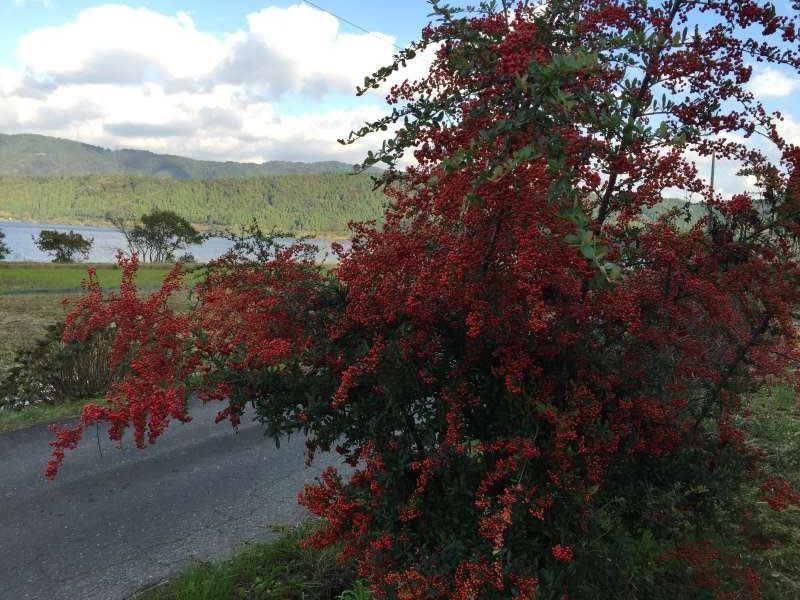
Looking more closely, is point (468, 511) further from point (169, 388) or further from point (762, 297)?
point (762, 297)

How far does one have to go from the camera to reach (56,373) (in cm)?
904

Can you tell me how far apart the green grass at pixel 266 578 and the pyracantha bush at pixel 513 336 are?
1059 mm

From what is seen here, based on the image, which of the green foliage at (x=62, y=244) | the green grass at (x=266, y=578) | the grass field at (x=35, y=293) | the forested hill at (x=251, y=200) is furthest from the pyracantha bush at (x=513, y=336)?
the forested hill at (x=251, y=200)

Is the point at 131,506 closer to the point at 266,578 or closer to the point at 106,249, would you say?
the point at 266,578

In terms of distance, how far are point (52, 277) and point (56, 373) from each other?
2263 cm

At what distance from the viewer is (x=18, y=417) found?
794 cm

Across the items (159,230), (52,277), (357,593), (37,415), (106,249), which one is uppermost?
(357,593)

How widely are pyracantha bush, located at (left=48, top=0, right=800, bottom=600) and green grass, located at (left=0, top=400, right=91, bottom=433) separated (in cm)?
574

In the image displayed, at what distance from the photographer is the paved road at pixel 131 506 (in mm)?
4211

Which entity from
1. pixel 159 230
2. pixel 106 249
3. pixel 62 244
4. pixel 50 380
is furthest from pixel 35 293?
pixel 106 249

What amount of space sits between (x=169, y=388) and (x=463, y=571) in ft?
4.95

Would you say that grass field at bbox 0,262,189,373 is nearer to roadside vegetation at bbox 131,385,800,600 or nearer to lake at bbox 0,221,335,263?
lake at bbox 0,221,335,263

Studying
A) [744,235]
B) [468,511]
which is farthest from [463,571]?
[744,235]

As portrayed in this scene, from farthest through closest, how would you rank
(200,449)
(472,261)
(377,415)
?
(200,449)
(377,415)
(472,261)
